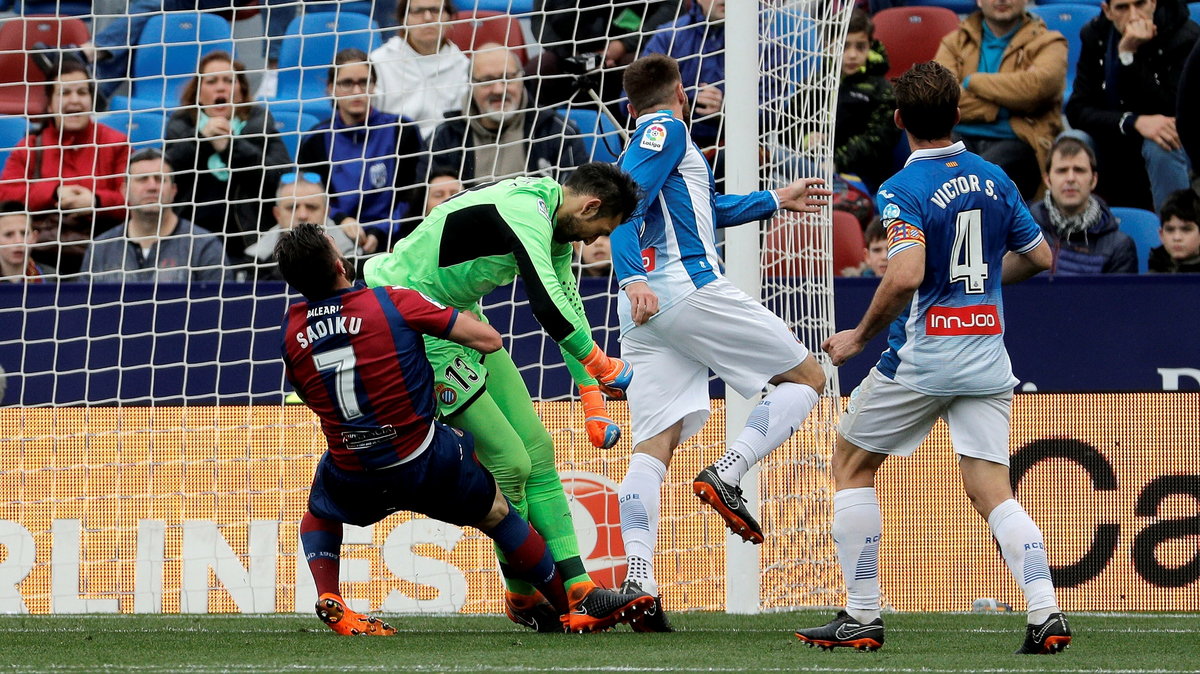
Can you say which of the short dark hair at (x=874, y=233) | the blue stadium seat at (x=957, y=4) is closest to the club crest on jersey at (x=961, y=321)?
the short dark hair at (x=874, y=233)

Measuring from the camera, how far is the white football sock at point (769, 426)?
537 centimetres

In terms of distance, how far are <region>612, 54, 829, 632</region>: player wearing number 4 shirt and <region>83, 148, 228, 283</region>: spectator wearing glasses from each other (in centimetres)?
351

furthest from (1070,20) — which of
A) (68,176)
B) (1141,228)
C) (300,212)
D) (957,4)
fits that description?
(68,176)

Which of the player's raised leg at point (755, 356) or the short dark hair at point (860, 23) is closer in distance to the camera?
the player's raised leg at point (755, 356)

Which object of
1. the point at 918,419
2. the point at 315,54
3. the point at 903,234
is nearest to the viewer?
the point at 903,234

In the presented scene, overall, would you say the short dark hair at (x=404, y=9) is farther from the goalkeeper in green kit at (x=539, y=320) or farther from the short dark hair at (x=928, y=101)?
the short dark hair at (x=928, y=101)

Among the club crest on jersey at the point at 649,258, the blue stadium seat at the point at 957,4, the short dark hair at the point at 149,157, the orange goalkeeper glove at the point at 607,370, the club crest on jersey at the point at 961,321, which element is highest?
the blue stadium seat at the point at 957,4

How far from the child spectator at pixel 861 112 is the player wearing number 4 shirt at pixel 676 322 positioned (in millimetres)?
4846

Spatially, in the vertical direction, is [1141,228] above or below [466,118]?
below

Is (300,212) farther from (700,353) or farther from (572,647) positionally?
(572,647)

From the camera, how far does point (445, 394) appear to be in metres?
5.66

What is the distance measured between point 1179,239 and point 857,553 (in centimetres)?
524

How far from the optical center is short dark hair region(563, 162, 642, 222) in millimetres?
5355

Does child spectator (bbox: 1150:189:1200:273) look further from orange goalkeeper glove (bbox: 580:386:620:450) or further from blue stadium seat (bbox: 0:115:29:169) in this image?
blue stadium seat (bbox: 0:115:29:169)
